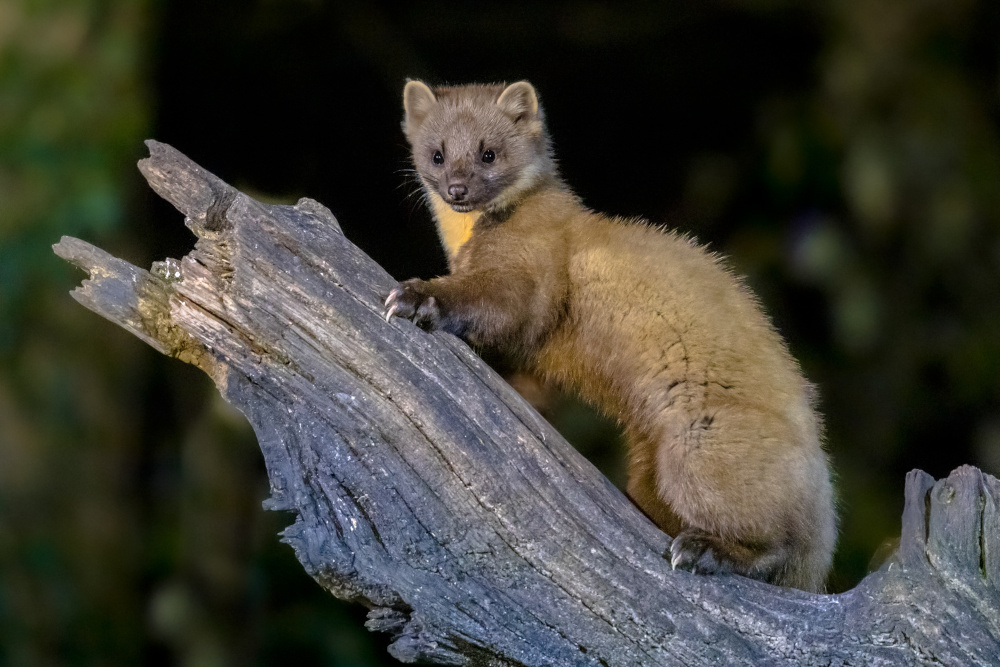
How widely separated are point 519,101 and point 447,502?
61.9 inches

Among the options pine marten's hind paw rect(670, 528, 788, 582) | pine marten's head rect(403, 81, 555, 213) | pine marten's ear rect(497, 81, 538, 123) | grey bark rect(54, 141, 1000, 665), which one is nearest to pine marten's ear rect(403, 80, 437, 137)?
pine marten's head rect(403, 81, 555, 213)

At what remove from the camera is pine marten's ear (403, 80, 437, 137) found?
11.4ft

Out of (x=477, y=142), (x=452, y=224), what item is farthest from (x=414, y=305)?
(x=477, y=142)

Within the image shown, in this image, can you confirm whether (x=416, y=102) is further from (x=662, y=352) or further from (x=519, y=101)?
(x=662, y=352)

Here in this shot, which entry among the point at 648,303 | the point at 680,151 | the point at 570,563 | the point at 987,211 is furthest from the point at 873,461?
the point at 570,563

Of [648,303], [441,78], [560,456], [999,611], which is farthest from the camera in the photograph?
[441,78]

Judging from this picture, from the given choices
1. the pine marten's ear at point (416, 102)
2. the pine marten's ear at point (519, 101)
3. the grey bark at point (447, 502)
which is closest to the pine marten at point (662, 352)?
the grey bark at point (447, 502)

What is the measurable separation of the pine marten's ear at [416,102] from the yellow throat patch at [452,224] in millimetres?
307

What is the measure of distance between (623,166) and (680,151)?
11.2 inches

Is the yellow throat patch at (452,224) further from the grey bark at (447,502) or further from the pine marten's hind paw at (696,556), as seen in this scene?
the pine marten's hind paw at (696,556)

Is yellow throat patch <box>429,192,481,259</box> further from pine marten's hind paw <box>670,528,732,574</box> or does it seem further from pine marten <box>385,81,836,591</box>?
pine marten's hind paw <box>670,528,732,574</box>

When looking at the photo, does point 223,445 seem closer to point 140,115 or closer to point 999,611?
point 140,115

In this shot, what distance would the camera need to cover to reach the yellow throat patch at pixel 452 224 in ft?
10.5

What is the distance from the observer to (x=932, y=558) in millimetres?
2324
